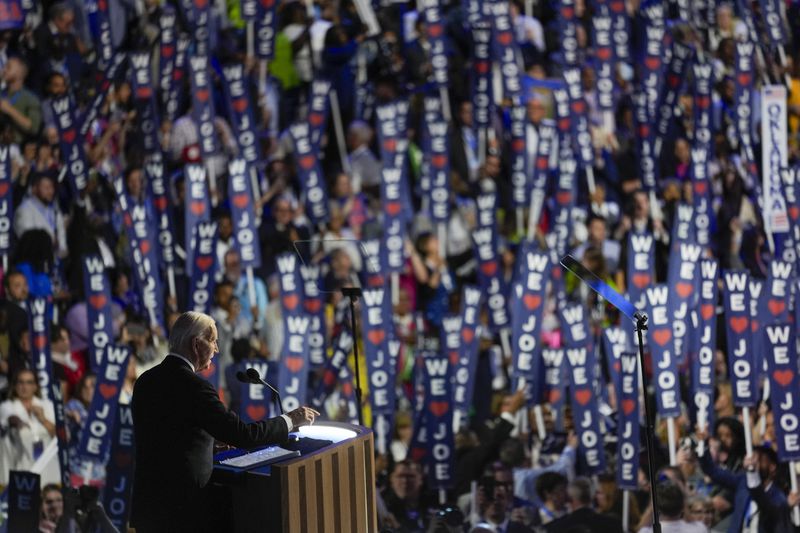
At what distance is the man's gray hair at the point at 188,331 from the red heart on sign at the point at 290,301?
3.79m

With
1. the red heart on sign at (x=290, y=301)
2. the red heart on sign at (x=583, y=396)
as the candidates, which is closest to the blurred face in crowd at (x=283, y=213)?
the red heart on sign at (x=290, y=301)

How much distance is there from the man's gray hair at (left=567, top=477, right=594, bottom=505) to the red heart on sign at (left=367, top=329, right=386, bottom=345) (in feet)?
4.76

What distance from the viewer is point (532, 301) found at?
23.5 feet

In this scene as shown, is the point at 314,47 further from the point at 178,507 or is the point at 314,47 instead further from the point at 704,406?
the point at 178,507

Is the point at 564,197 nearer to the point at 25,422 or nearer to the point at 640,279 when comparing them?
the point at 640,279

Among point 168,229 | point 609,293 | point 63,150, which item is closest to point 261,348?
point 168,229

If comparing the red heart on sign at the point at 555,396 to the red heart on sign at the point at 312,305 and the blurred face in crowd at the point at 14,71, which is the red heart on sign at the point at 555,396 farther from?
the blurred face in crowd at the point at 14,71

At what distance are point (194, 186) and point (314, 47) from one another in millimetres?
2160

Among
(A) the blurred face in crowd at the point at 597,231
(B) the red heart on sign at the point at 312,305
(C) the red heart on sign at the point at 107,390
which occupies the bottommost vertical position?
(C) the red heart on sign at the point at 107,390

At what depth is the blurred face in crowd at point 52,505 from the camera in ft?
21.6

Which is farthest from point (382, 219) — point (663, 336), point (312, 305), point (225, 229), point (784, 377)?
point (784, 377)

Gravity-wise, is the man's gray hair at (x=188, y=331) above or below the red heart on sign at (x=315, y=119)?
below

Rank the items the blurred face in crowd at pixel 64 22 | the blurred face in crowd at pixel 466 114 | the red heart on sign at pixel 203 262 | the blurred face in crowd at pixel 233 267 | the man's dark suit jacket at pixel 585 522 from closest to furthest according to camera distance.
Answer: the man's dark suit jacket at pixel 585 522
the red heart on sign at pixel 203 262
the blurred face in crowd at pixel 233 267
the blurred face in crowd at pixel 64 22
the blurred face in crowd at pixel 466 114

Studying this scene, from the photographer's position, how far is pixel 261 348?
318 inches
